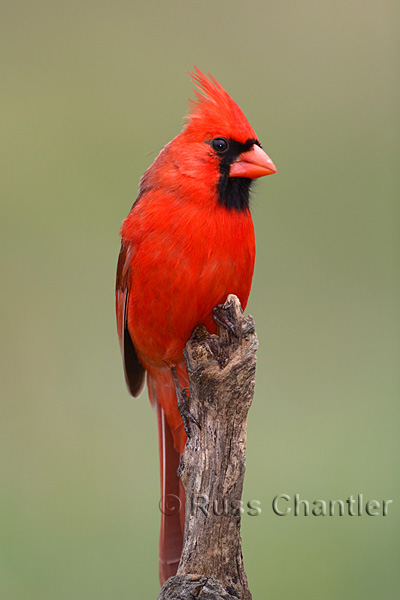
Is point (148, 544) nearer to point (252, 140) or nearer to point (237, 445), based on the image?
point (237, 445)

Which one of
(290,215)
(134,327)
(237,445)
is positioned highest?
(290,215)

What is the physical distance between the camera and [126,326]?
1.90m

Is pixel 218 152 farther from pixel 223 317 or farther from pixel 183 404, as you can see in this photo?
pixel 183 404

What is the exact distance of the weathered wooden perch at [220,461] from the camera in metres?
1.54

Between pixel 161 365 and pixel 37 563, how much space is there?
93cm

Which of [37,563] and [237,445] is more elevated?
[237,445]

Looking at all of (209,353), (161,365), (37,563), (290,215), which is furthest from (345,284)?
(37,563)

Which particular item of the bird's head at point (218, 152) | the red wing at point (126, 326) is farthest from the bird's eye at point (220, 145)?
the red wing at point (126, 326)

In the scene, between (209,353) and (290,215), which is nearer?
(209,353)

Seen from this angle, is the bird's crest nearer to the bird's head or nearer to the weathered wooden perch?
the bird's head

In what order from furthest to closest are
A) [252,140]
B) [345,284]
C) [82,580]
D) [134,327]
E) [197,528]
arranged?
[345,284], [82,580], [134,327], [252,140], [197,528]

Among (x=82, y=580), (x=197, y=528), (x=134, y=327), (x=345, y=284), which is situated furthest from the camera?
(x=345, y=284)

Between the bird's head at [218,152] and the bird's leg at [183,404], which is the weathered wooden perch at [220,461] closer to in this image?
the bird's leg at [183,404]

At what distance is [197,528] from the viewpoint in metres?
1.57
